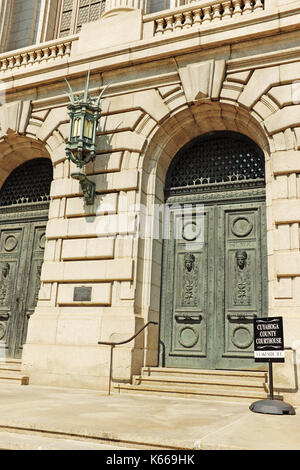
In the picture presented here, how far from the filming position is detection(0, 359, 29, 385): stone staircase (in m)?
9.86

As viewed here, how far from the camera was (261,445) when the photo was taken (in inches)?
170

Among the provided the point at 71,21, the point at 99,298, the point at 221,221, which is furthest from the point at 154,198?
the point at 71,21

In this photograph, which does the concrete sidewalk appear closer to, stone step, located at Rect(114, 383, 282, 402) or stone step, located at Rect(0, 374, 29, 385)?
stone step, located at Rect(114, 383, 282, 402)

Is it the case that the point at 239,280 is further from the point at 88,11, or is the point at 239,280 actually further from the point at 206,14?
the point at 88,11

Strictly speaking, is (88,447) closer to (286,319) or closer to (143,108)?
(286,319)

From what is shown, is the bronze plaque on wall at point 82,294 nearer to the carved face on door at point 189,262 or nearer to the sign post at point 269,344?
the carved face on door at point 189,262

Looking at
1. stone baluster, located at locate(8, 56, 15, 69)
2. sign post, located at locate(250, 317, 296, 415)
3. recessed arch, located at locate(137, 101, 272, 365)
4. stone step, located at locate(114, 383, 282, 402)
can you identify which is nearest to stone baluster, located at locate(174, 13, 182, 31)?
recessed arch, located at locate(137, 101, 272, 365)

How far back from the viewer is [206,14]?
11000mm

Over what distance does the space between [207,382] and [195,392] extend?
370 mm

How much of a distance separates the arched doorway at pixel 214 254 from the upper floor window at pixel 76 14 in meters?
6.46

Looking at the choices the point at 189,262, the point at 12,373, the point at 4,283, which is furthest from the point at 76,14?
the point at 12,373

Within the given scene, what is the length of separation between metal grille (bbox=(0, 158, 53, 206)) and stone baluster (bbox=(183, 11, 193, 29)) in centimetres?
538
